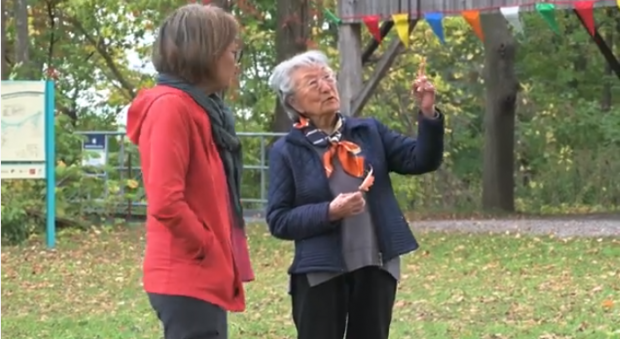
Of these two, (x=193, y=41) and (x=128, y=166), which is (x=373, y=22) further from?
(x=193, y=41)

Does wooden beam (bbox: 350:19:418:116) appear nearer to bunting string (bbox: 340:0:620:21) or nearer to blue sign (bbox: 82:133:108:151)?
bunting string (bbox: 340:0:620:21)

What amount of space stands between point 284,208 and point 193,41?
0.85 m

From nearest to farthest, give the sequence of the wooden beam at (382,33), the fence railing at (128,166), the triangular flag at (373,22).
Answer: the triangular flag at (373,22) → the wooden beam at (382,33) → the fence railing at (128,166)

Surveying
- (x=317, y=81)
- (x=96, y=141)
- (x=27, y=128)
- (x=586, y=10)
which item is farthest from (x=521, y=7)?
(x=317, y=81)

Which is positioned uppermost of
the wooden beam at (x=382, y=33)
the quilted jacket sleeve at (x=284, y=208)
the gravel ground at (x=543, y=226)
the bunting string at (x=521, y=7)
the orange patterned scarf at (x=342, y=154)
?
the bunting string at (x=521, y=7)

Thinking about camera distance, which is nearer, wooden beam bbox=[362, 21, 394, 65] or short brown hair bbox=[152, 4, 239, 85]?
short brown hair bbox=[152, 4, 239, 85]

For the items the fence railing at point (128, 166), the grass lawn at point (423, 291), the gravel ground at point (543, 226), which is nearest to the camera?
the grass lawn at point (423, 291)

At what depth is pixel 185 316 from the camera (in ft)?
12.5

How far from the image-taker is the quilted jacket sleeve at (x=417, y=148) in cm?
433

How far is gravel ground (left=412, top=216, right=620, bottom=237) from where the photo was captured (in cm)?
1477

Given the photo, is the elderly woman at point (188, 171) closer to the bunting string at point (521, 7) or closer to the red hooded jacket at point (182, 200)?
the red hooded jacket at point (182, 200)

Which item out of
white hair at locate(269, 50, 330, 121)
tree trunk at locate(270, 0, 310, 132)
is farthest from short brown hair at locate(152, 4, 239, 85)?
A: tree trunk at locate(270, 0, 310, 132)

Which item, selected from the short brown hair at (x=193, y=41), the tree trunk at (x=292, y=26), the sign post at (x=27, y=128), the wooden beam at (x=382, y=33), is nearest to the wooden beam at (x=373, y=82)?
the wooden beam at (x=382, y=33)

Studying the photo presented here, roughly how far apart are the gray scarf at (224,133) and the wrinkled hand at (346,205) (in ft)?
1.05
